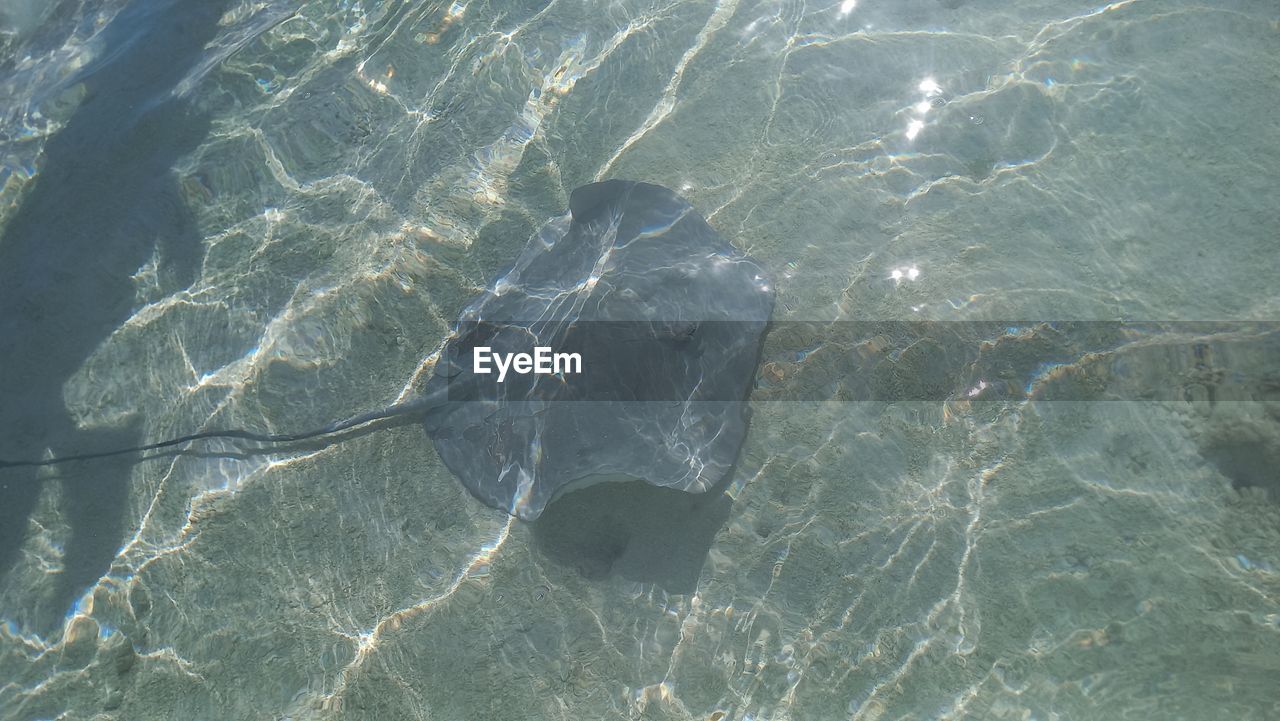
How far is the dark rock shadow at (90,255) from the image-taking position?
17.6ft

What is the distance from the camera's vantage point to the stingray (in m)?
4.77

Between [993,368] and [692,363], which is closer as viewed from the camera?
[692,363]

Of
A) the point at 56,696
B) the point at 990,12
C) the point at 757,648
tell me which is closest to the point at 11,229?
the point at 56,696

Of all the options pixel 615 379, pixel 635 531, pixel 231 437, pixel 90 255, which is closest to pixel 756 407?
pixel 615 379

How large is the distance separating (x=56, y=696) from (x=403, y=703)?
234 centimetres

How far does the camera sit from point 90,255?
630 centimetres

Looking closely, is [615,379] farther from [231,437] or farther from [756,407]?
[231,437]

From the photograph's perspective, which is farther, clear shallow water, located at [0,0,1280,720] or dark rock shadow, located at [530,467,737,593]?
dark rock shadow, located at [530,467,737,593]

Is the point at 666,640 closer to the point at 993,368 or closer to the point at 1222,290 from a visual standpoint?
the point at 993,368

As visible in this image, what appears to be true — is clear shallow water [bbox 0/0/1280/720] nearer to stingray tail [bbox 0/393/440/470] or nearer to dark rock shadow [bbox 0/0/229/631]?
dark rock shadow [bbox 0/0/229/631]

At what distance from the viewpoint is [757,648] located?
456cm

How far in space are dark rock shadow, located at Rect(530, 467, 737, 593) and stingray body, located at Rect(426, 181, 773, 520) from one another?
1.24 feet

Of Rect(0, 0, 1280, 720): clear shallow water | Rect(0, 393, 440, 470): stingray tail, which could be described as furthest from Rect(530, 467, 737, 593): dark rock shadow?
Rect(0, 393, 440, 470): stingray tail

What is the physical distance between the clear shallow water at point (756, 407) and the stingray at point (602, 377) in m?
0.43
